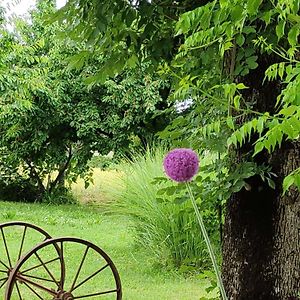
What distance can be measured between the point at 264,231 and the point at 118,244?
4000mm

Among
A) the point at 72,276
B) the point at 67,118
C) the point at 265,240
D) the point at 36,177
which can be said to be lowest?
the point at 72,276

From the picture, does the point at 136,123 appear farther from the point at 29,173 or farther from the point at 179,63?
the point at 179,63

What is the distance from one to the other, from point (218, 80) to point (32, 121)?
7.27 meters

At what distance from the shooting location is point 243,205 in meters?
1.87

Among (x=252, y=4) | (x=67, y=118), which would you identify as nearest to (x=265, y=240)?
(x=252, y=4)

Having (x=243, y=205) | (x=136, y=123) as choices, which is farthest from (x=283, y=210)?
(x=136, y=123)

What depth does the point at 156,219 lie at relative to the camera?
15.6ft

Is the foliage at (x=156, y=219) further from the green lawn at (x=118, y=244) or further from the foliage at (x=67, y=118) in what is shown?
the foliage at (x=67, y=118)

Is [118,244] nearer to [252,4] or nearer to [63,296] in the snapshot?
[63,296]

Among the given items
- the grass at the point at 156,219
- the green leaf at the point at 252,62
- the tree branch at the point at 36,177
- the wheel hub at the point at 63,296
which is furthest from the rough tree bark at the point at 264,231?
the tree branch at the point at 36,177

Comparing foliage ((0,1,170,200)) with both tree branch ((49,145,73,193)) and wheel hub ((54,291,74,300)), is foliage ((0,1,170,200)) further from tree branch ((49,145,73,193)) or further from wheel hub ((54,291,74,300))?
wheel hub ((54,291,74,300))

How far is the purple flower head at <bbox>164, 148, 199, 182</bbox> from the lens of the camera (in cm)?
118

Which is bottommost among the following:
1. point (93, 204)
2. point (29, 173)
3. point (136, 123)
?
point (93, 204)

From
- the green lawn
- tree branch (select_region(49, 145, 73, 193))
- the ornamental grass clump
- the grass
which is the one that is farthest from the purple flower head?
tree branch (select_region(49, 145, 73, 193))
